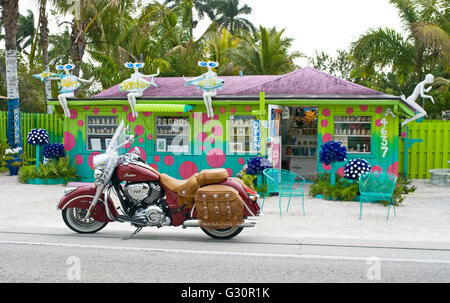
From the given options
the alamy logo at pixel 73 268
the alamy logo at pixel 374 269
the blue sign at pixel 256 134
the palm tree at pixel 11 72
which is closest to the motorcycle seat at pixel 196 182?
the alamy logo at pixel 73 268

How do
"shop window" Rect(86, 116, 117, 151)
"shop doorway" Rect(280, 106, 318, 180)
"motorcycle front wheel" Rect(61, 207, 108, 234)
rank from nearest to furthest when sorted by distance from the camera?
"motorcycle front wheel" Rect(61, 207, 108, 234) → "shop window" Rect(86, 116, 117, 151) → "shop doorway" Rect(280, 106, 318, 180)

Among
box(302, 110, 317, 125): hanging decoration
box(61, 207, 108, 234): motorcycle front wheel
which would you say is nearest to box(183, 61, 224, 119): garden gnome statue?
box(302, 110, 317, 125): hanging decoration

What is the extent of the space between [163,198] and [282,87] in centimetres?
775

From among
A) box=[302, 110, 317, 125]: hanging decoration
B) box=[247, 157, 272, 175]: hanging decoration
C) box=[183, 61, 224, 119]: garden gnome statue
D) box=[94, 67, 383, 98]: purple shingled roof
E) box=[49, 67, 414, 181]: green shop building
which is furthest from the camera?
box=[302, 110, 317, 125]: hanging decoration

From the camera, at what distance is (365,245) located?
7426 millimetres

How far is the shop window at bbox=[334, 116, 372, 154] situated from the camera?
44.6 ft

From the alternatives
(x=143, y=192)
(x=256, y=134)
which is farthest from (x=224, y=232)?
(x=256, y=134)

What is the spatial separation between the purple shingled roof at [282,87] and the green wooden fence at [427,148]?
13.0 ft

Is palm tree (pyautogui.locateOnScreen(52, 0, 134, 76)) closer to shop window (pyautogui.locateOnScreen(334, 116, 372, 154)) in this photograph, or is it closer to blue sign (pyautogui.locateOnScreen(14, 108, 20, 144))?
blue sign (pyautogui.locateOnScreen(14, 108, 20, 144))

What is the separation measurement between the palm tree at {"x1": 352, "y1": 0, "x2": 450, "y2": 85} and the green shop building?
246 inches

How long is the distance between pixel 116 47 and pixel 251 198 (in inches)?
719

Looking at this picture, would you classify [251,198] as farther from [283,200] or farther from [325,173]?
[325,173]

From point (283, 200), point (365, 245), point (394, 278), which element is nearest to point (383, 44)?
point (283, 200)

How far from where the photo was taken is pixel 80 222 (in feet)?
26.2
